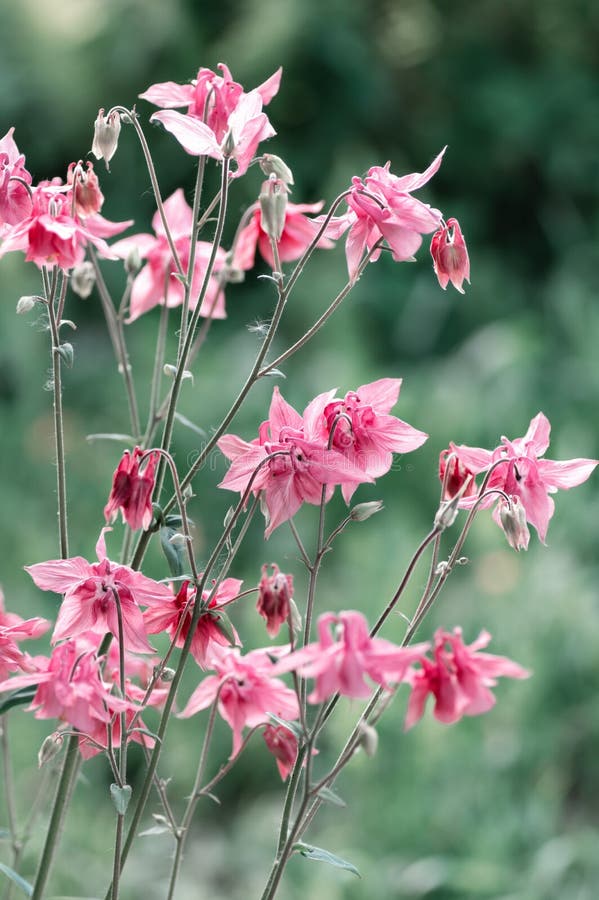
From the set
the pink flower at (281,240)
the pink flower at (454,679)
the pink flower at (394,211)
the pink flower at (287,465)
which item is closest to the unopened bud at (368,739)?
the pink flower at (454,679)

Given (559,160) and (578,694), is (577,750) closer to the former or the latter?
(578,694)

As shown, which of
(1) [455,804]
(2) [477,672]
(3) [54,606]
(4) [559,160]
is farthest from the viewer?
(4) [559,160]

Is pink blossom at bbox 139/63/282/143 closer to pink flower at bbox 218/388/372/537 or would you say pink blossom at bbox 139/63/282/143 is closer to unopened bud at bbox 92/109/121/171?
unopened bud at bbox 92/109/121/171

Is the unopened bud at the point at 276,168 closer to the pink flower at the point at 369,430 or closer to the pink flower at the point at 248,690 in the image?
the pink flower at the point at 369,430

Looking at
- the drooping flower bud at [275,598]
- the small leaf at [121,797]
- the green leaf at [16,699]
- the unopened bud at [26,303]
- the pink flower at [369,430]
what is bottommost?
the small leaf at [121,797]

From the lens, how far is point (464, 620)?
1.90 m

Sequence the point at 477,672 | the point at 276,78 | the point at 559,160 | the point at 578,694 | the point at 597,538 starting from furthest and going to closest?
the point at 559,160, the point at 597,538, the point at 578,694, the point at 276,78, the point at 477,672

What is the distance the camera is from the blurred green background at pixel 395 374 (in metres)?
1.60

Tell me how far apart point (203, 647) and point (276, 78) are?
389 mm

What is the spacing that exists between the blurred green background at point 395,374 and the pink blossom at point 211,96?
0.08m

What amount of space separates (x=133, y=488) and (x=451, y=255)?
0.26 m

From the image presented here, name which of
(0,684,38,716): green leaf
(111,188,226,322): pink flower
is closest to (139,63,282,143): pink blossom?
(111,188,226,322): pink flower

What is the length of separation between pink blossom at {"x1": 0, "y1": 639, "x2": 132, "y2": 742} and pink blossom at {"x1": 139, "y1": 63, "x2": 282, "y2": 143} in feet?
1.15

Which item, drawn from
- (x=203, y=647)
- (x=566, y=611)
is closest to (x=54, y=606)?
(x=566, y=611)
